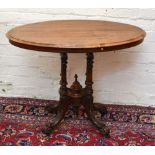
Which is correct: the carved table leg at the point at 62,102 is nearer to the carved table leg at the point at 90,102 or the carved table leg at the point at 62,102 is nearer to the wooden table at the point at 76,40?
the wooden table at the point at 76,40

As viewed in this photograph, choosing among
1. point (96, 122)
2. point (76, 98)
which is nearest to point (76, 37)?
point (76, 98)

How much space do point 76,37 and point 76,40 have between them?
0.06 meters

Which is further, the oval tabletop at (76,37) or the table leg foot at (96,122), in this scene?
the table leg foot at (96,122)

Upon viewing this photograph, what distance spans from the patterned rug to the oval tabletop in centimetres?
67

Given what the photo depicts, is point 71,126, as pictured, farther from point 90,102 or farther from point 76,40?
point 76,40

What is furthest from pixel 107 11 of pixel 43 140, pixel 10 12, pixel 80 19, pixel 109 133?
pixel 43 140

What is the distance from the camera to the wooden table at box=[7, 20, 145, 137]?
1.38 metres

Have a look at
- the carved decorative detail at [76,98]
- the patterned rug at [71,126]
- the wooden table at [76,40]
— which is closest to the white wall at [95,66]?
the patterned rug at [71,126]

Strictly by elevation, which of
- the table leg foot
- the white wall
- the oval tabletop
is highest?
the oval tabletop

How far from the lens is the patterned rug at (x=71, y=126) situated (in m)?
1.83

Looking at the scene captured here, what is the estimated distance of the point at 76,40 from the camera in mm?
1430

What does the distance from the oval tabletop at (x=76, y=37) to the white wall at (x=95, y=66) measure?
26 cm

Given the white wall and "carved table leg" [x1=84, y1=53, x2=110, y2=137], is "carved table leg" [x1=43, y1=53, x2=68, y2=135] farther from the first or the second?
the white wall

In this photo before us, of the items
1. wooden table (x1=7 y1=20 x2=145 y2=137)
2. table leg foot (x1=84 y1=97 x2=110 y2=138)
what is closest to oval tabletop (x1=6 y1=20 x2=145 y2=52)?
wooden table (x1=7 y1=20 x2=145 y2=137)
